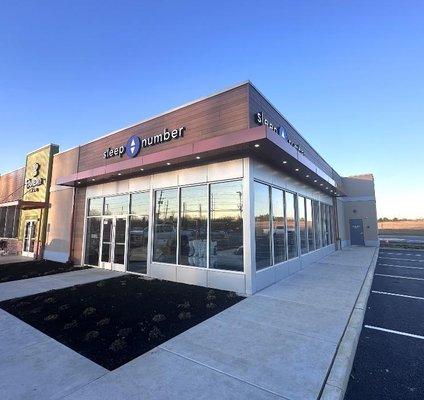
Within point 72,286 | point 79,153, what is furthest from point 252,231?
point 79,153

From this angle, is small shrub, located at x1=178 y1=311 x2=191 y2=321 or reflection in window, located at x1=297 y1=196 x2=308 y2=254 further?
reflection in window, located at x1=297 y1=196 x2=308 y2=254

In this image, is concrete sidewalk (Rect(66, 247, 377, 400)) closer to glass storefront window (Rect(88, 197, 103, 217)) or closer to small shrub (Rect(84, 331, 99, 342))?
small shrub (Rect(84, 331, 99, 342))

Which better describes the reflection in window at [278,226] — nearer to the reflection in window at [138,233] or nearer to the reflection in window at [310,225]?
the reflection in window at [310,225]

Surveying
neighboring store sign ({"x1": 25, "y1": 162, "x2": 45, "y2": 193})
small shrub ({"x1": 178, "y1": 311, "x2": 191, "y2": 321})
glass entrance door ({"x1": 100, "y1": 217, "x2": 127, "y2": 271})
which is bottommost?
small shrub ({"x1": 178, "y1": 311, "x2": 191, "y2": 321})

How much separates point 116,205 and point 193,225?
5.44 metres

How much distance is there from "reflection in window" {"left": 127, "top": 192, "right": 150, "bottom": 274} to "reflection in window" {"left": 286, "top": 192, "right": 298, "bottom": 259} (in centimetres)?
636

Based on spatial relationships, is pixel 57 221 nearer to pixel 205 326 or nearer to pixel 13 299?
pixel 13 299

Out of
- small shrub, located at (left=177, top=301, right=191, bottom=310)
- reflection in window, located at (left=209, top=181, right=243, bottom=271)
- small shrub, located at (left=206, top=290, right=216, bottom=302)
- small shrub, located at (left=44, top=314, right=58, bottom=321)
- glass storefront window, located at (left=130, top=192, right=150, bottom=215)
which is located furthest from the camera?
glass storefront window, located at (left=130, top=192, right=150, bottom=215)

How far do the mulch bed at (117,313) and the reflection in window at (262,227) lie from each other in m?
1.78

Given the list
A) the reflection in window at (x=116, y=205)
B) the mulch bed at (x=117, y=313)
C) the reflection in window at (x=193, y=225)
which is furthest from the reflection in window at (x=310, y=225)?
the reflection in window at (x=116, y=205)

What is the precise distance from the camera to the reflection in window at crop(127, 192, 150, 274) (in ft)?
38.4

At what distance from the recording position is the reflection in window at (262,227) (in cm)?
896

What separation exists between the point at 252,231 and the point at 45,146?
17.6 metres

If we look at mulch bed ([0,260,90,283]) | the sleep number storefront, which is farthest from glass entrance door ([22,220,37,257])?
mulch bed ([0,260,90,283])
